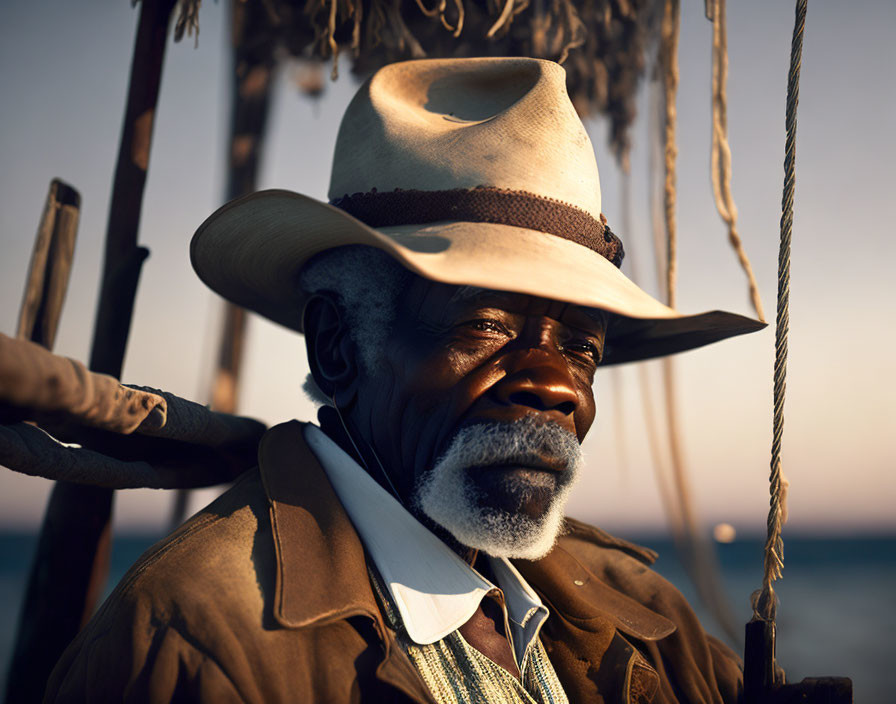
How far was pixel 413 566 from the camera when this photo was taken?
5.74 feet

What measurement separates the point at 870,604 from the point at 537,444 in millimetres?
32413

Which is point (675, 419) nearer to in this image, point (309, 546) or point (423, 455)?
point (423, 455)

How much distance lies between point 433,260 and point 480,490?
22.7 inches

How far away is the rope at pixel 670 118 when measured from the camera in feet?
8.30

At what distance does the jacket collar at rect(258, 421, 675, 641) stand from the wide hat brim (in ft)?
1.62

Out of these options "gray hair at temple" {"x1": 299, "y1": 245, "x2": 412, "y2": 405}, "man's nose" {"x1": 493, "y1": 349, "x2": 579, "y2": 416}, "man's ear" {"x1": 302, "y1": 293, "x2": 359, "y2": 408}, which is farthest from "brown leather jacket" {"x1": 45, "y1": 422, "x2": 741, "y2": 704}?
"man's nose" {"x1": 493, "y1": 349, "x2": 579, "y2": 416}

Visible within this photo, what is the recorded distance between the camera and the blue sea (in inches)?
685

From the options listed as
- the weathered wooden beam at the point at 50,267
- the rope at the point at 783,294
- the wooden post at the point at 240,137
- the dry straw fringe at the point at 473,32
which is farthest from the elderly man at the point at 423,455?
the wooden post at the point at 240,137

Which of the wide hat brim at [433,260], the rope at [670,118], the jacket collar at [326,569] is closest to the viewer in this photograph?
the jacket collar at [326,569]

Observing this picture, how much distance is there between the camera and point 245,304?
8.07 feet

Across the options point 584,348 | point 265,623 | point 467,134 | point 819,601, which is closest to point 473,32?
point 467,134

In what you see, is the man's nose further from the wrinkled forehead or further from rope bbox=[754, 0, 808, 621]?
rope bbox=[754, 0, 808, 621]

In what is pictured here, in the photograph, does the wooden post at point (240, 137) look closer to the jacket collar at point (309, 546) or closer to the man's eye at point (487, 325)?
the jacket collar at point (309, 546)

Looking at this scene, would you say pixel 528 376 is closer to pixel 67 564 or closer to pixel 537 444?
pixel 537 444
